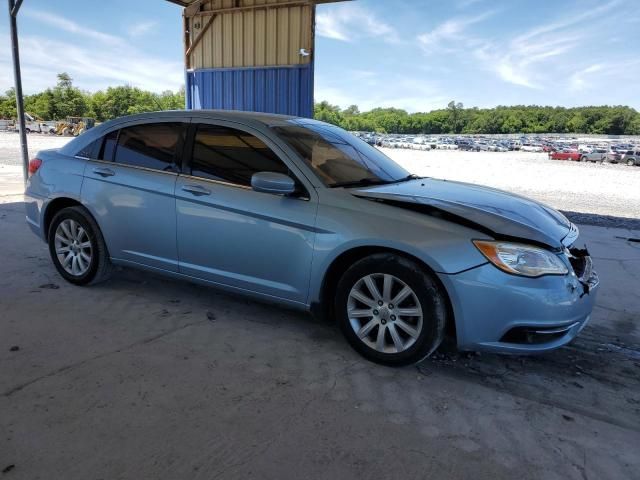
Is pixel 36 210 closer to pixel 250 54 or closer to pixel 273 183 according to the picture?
pixel 273 183

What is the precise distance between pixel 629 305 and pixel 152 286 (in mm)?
4383

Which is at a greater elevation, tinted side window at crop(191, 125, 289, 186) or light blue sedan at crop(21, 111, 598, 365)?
tinted side window at crop(191, 125, 289, 186)

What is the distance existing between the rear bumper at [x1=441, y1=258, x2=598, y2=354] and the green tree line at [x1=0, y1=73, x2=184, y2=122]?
87101 millimetres

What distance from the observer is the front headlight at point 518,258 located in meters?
2.77

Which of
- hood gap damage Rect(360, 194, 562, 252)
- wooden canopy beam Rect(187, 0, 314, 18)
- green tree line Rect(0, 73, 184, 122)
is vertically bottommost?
hood gap damage Rect(360, 194, 562, 252)

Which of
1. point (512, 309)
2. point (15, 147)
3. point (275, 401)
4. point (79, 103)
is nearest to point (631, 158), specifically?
point (15, 147)

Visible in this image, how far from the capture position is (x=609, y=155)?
1816 inches

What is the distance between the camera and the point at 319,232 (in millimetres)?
3178

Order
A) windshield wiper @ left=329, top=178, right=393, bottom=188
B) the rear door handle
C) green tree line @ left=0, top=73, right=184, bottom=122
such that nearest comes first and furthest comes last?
windshield wiper @ left=329, top=178, right=393, bottom=188 → the rear door handle → green tree line @ left=0, top=73, right=184, bottom=122

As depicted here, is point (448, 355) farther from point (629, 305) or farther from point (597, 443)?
point (629, 305)

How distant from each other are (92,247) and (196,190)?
1284 mm

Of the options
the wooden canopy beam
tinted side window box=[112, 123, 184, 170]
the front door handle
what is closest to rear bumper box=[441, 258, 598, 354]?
the front door handle

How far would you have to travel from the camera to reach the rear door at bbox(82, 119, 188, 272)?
3.81 m

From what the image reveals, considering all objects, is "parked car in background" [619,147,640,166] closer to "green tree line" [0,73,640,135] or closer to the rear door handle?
the rear door handle
